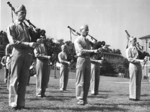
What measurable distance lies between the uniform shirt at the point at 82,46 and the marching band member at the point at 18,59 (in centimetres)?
203

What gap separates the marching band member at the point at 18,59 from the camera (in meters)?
8.47

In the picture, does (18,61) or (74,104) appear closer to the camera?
(18,61)

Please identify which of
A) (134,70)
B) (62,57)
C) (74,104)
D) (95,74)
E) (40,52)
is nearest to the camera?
(74,104)

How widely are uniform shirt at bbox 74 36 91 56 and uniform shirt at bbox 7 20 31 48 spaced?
2.06 m

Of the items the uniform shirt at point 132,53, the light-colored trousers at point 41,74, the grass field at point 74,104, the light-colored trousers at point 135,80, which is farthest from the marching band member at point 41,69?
the light-colored trousers at point 135,80

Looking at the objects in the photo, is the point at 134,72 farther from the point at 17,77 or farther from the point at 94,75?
the point at 17,77

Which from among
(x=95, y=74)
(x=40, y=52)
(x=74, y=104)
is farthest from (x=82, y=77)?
(x=95, y=74)

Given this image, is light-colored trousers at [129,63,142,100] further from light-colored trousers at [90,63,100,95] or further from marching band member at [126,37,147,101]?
light-colored trousers at [90,63,100,95]

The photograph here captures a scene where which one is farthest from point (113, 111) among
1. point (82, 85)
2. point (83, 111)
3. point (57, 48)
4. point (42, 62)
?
point (57, 48)

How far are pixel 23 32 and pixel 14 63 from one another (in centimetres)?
92

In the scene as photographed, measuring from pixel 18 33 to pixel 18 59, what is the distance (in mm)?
742

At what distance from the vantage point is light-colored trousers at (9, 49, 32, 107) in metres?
8.48

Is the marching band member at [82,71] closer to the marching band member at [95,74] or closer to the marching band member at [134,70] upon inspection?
the marching band member at [134,70]

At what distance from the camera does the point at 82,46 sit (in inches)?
401
